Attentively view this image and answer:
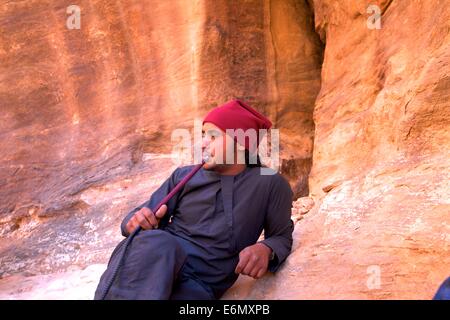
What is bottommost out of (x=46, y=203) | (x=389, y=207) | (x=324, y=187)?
(x=46, y=203)

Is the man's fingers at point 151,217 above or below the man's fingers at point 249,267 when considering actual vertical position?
above

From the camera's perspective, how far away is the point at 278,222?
2.28 metres

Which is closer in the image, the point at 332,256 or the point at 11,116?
the point at 332,256

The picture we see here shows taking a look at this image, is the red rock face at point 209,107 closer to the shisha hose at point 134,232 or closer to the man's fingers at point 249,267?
the man's fingers at point 249,267

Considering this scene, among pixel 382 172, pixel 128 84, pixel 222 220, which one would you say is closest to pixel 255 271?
pixel 222 220

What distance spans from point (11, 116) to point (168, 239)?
11.2 ft

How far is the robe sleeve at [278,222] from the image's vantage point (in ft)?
7.40

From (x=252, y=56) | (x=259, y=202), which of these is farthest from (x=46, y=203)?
(x=259, y=202)

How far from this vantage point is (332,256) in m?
2.29

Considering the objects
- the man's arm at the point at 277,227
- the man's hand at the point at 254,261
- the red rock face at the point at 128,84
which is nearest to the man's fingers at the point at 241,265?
the man's hand at the point at 254,261

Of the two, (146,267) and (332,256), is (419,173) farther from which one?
(146,267)

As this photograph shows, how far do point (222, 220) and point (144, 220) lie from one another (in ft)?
1.05

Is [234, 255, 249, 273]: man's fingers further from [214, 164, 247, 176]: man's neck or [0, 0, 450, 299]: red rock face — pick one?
[214, 164, 247, 176]: man's neck
